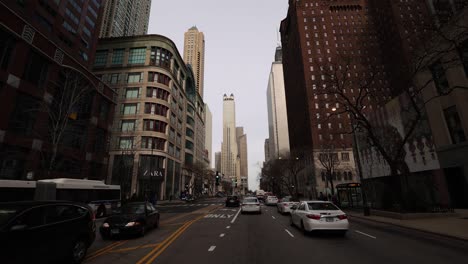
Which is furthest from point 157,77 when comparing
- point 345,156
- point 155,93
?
point 345,156

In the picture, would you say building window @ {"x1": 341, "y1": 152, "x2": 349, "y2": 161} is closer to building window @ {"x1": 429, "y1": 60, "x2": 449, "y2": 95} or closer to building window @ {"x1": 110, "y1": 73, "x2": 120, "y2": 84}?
building window @ {"x1": 429, "y1": 60, "x2": 449, "y2": 95}

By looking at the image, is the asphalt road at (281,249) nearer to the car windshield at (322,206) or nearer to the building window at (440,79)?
the car windshield at (322,206)

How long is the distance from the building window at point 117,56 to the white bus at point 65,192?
47606 mm

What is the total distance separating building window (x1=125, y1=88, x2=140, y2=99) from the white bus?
1507 inches

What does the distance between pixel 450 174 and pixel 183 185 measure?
6269 cm

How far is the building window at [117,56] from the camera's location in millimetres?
60469

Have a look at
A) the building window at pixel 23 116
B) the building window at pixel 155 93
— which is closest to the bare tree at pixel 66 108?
the building window at pixel 23 116

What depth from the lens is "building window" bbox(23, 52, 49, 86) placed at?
2757 cm

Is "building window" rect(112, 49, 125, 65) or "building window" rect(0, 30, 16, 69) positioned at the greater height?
"building window" rect(112, 49, 125, 65)

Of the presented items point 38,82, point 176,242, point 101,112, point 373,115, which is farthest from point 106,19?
point 176,242

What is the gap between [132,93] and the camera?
57219 mm

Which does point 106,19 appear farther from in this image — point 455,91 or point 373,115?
point 455,91

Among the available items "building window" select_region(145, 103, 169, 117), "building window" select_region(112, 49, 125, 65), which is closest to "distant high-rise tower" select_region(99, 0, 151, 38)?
"building window" select_region(112, 49, 125, 65)

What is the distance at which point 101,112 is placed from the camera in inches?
1623
